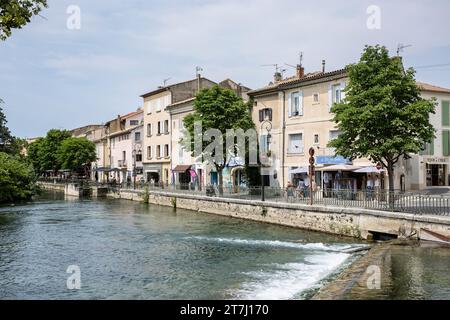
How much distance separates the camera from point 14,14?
26.6ft

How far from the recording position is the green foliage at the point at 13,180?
48.1 m

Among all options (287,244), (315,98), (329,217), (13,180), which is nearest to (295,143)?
(315,98)

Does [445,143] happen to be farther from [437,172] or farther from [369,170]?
[369,170]

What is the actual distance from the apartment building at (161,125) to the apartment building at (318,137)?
1699 cm

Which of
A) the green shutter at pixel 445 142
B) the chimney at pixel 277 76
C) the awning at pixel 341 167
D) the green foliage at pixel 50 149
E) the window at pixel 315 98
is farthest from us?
the green foliage at pixel 50 149

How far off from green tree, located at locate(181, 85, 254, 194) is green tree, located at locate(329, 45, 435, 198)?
15.0 m

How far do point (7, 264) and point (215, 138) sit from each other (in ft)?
72.6

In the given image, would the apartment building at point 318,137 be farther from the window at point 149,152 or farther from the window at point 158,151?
the window at point 149,152

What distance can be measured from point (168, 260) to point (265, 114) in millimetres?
23255

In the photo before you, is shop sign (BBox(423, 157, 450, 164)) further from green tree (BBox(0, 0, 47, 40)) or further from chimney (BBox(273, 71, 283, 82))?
green tree (BBox(0, 0, 47, 40))

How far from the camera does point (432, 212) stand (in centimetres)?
2031

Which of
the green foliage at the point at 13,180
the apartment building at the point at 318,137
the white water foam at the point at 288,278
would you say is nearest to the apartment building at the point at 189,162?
the apartment building at the point at 318,137

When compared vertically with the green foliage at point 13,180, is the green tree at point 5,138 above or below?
above

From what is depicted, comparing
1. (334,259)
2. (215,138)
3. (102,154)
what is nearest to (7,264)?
(334,259)
